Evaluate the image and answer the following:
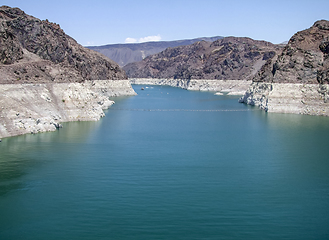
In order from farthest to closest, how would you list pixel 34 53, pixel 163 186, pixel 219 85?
pixel 219 85 → pixel 34 53 → pixel 163 186

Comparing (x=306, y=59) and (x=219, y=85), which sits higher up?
(x=306, y=59)

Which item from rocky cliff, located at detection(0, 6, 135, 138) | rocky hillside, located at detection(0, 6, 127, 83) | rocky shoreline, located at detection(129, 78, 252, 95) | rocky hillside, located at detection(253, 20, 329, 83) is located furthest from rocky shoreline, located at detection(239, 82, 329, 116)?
rocky shoreline, located at detection(129, 78, 252, 95)

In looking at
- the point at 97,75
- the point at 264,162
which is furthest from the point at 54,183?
the point at 97,75

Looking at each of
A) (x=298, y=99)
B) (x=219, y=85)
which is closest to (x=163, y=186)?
(x=298, y=99)

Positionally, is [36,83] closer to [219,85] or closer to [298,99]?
[298,99]

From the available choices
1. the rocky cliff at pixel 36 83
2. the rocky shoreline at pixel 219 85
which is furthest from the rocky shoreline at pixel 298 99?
the rocky shoreline at pixel 219 85

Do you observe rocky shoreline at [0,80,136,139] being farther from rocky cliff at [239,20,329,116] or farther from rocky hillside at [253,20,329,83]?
rocky hillside at [253,20,329,83]

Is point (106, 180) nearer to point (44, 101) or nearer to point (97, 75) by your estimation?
point (44, 101)

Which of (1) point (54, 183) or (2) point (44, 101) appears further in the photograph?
(2) point (44, 101)
